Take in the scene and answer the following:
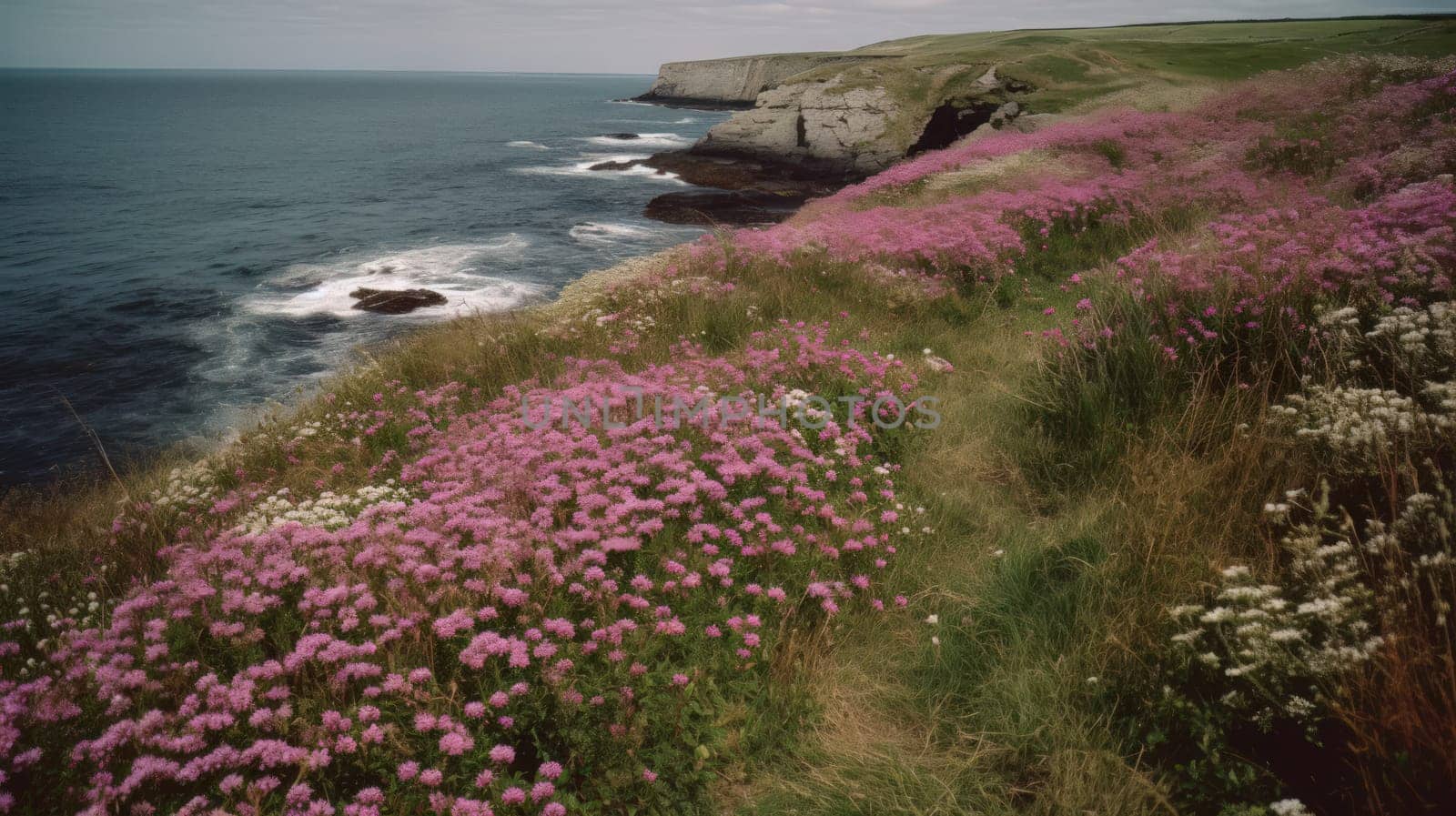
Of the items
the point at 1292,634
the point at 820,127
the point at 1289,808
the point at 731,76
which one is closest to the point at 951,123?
the point at 820,127

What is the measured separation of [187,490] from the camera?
6.53m

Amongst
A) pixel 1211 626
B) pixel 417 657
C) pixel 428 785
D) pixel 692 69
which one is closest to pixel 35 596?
pixel 417 657

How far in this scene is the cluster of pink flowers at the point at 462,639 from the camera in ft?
9.37

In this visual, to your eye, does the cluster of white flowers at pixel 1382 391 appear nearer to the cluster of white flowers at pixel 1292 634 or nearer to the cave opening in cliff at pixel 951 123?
the cluster of white flowers at pixel 1292 634

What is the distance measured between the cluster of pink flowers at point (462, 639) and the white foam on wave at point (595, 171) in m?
41.9

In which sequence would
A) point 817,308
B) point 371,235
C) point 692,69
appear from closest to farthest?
point 817,308
point 371,235
point 692,69

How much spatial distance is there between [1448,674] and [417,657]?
13.1 ft

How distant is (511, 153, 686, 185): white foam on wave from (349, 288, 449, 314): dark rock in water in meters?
26.3

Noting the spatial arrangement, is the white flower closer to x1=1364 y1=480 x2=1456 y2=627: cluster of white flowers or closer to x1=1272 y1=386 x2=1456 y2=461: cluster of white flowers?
x1=1364 y1=480 x2=1456 y2=627: cluster of white flowers

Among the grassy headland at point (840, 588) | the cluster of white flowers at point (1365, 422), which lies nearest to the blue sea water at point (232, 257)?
the grassy headland at point (840, 588)

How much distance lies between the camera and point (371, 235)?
29719mm

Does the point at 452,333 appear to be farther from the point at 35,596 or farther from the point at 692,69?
the point at 692,69

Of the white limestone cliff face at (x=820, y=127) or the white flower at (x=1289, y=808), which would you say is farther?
the white limestone cliff face at (x=820, y=127)

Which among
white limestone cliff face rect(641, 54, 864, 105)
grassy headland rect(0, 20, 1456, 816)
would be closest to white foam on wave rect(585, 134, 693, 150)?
white limestone cliff face rect(641, 54, 864, 105)
